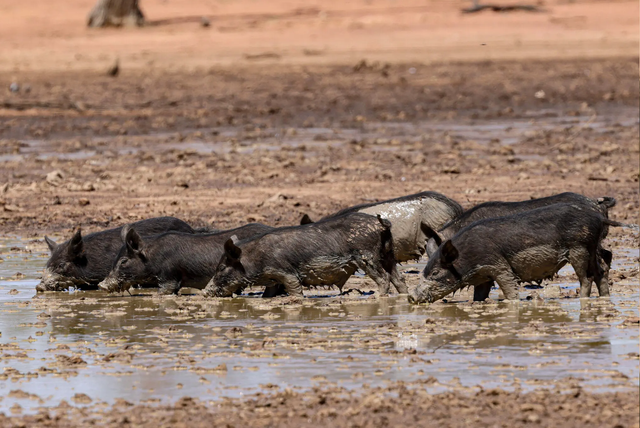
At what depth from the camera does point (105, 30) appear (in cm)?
3972

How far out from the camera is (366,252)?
10188 millimetres

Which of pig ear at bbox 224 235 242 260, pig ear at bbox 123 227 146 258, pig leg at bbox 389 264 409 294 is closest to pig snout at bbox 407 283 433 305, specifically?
pig leg at bbox 389 264 409 294

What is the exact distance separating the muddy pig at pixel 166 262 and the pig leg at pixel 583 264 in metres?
2.71

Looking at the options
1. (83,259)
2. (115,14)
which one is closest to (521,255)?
(83,259)

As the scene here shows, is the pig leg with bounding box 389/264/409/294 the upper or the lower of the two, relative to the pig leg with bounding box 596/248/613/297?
lower

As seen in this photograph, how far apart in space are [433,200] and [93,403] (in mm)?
5855

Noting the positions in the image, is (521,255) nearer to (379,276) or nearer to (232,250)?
(379,276)

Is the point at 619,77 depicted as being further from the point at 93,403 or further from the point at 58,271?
the point at 93,403

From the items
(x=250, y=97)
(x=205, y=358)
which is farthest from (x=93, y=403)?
(x=250, y=97)

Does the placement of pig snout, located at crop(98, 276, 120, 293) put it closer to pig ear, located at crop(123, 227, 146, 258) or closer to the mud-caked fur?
pig ear, located at crop(123, 227, 146, 258)

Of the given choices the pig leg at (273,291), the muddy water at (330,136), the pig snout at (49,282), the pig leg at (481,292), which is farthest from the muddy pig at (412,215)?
the muddy water at (330,136)

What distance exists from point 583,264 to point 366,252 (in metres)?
1.81

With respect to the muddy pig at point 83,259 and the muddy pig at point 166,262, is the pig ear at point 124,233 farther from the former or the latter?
the muddy pig at point 83,259

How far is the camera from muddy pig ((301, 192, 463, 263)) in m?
11.4
